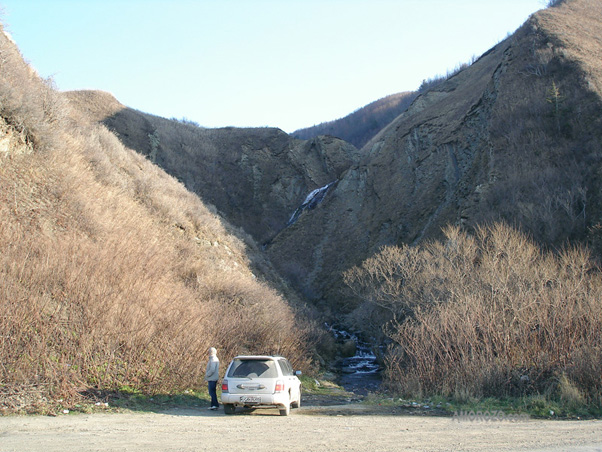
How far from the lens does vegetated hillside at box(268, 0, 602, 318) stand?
26.3 m

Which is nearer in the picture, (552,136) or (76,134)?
(76,134)

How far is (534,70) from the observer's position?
35.2 meters

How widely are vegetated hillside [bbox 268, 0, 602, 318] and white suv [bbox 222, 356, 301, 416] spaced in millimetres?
18796

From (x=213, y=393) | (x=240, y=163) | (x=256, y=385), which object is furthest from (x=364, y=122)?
(x=256, y=385)

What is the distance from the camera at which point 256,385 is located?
10133 mm

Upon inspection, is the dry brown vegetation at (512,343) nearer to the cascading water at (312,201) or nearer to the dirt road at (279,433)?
the dirt road at (279,433)

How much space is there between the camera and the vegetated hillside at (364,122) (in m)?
125

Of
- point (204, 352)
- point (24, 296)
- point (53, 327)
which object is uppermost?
point (24, 296)

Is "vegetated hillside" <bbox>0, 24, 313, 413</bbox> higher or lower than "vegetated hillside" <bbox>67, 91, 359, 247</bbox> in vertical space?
lower

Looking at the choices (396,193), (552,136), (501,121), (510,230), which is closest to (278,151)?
(396,193)

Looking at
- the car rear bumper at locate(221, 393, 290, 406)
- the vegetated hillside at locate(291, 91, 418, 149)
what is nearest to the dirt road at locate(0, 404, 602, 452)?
the car rear bumper at locate(221, 393, 290, 406)

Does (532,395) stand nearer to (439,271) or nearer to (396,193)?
(439,271)

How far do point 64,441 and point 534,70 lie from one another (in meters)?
38.1

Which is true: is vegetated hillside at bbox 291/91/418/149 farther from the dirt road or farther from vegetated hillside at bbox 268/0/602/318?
the dirt road
